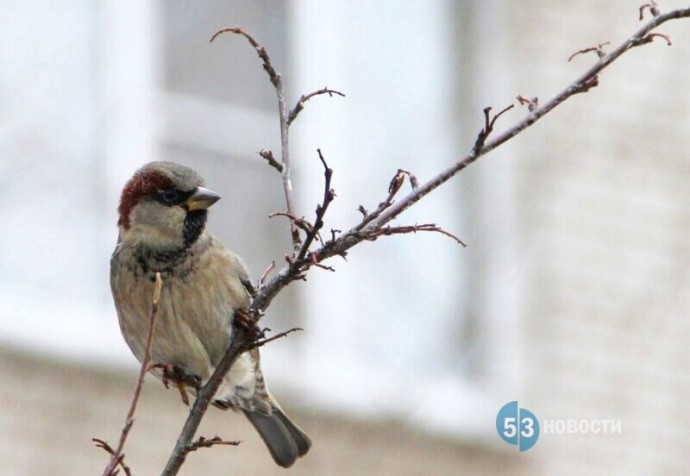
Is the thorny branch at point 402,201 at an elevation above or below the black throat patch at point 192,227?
below

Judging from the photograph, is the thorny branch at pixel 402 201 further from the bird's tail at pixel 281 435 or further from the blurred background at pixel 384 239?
the blurred background at pixel 384 239

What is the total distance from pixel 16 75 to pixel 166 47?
0.80 metres

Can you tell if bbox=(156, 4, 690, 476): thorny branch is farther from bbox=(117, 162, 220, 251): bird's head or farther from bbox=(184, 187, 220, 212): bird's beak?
bbox=(117, 162, 220, 251): bird's head

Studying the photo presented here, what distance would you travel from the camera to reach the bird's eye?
397 centimetres

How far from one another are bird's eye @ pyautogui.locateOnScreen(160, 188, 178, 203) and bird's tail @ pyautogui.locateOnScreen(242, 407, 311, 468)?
824mm

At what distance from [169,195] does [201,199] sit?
14 cm

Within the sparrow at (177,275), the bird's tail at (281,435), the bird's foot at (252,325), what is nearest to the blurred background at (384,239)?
the bird's tail at (281,435)

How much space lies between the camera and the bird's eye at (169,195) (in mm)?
3969

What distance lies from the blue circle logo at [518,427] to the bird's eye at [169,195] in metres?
2.92

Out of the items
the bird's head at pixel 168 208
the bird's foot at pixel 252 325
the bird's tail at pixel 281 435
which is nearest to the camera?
the bird's foot at pixel 252 325

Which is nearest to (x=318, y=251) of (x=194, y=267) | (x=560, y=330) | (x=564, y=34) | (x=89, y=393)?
(x=194, y=267)

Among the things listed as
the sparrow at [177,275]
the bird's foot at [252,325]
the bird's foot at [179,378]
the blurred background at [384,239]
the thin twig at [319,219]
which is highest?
the blurred background at [384,239]

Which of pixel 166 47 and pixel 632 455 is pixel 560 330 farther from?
pixel 166 47

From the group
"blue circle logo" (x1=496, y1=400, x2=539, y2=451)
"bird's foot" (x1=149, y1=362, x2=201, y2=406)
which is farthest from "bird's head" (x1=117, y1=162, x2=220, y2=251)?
"blue circle logo" (x1=496, y1=400, x2=539, y2=451)
